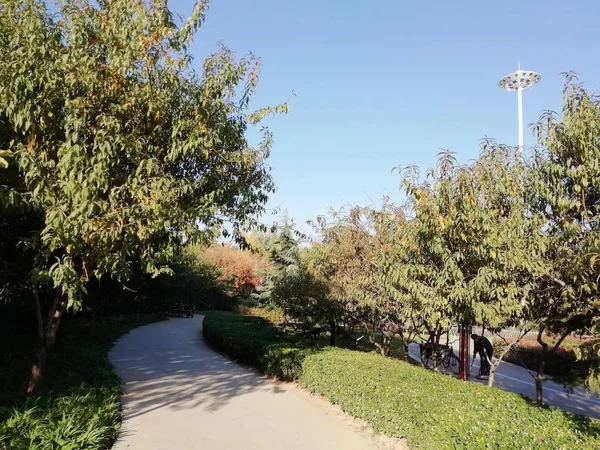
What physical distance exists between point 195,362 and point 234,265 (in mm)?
25551

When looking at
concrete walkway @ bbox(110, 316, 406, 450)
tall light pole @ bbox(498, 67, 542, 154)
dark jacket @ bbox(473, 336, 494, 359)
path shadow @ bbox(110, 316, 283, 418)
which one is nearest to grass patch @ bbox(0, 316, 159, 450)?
concrete walkway @ bbox(110, 316, 406, 450)

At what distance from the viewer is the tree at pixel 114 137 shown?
16.8 feet

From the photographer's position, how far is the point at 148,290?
26734 millimetres

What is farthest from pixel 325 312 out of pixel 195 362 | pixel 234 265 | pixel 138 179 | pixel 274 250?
pixel 234 265

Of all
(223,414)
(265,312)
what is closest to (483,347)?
(223,414)

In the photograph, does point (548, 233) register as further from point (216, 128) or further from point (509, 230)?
point (216, 128)

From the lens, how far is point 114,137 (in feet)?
18.8

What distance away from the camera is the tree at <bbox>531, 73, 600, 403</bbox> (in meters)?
5.08

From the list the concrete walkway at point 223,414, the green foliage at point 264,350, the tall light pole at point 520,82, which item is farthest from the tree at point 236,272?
the concrete walkway at point 223,414

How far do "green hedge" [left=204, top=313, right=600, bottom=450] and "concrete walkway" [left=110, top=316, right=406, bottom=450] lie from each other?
0.30m

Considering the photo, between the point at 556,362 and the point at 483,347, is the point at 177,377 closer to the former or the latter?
the point at 483,347

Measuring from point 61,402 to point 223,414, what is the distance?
2283mm

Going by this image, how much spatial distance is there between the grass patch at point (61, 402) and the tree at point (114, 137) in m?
0.77

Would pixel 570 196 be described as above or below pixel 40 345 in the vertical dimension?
above
